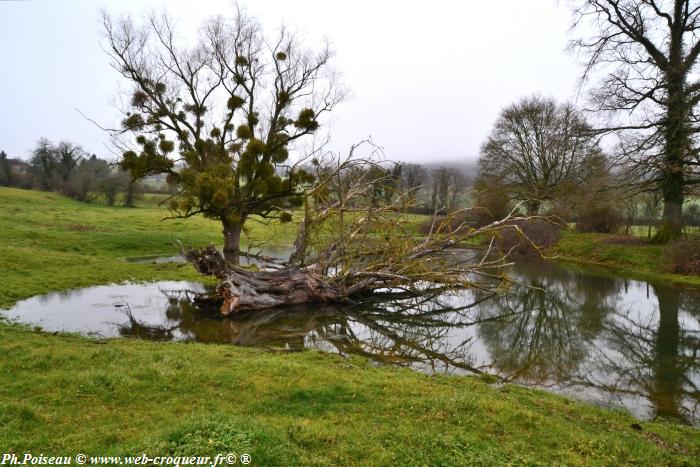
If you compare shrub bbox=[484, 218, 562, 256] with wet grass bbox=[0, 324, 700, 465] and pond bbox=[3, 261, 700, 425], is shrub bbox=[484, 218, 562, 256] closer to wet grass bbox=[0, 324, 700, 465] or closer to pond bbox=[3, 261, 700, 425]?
pond bbox=[3, 261, 700, 425]

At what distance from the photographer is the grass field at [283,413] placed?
4.93m

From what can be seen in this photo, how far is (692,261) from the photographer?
70.8ft

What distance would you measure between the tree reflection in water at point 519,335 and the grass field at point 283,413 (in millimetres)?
1542

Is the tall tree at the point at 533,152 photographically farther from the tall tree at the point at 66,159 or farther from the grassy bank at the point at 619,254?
the tall tree at the point at 66,159

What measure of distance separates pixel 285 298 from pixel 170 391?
27.7ft

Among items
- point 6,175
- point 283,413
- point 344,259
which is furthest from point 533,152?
point 6,175

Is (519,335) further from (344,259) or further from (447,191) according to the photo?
(447,191)

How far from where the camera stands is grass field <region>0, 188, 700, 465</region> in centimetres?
493

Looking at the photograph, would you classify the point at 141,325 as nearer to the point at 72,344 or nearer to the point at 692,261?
the point at 72,344

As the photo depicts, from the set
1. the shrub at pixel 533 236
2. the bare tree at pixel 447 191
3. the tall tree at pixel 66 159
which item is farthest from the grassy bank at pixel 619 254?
the tall tree at pixel 66 159

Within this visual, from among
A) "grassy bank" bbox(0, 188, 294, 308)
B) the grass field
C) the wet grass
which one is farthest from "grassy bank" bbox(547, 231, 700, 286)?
"grassy bank" bbox(0, 188, 294, 308)

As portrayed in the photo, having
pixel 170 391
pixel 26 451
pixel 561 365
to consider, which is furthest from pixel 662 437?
pixel 26 451

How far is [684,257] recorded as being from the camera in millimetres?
22016

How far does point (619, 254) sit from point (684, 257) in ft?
16.9
